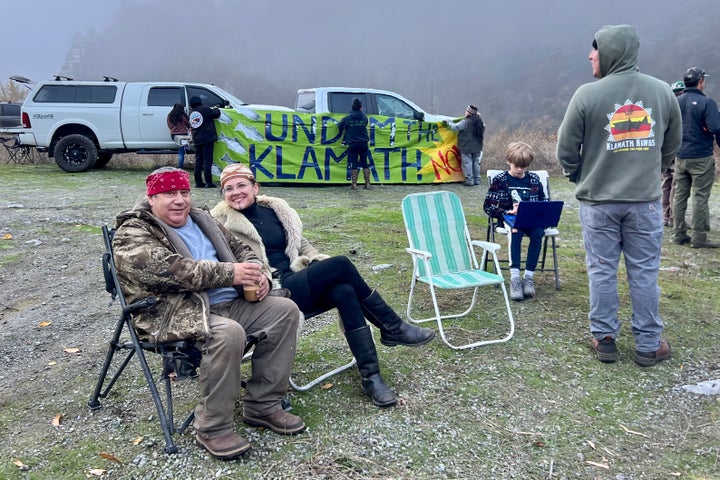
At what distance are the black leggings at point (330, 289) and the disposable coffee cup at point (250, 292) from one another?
0.35m

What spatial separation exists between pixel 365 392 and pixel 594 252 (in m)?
1.75

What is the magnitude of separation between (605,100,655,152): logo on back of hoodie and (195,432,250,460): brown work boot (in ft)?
9.29

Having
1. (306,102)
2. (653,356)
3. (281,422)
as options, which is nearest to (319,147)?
(306,102)

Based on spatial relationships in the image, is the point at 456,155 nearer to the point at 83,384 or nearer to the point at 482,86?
the point at 83,384

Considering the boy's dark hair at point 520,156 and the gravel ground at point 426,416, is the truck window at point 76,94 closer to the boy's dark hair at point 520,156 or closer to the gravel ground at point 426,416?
the gravel ground at point 426,416

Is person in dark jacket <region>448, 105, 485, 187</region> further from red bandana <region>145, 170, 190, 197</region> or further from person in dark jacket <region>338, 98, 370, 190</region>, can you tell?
red bandana <region>145, 170, 190, 197</region>

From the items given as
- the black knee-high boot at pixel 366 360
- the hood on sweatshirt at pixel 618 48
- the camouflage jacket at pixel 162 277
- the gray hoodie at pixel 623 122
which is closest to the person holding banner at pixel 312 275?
the black knee-high boot at pixel 366 360

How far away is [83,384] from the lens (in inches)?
140

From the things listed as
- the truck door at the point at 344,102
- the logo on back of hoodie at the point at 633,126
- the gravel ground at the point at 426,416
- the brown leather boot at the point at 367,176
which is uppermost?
the truck door at the point at 344,102

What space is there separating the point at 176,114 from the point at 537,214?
29.4ft

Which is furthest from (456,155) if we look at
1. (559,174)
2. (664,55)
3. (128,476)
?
(664,55)

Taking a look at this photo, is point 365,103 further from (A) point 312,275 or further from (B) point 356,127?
(A) point 312,275

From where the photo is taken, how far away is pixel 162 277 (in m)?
2.88

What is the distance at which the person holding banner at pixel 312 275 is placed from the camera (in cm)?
340
